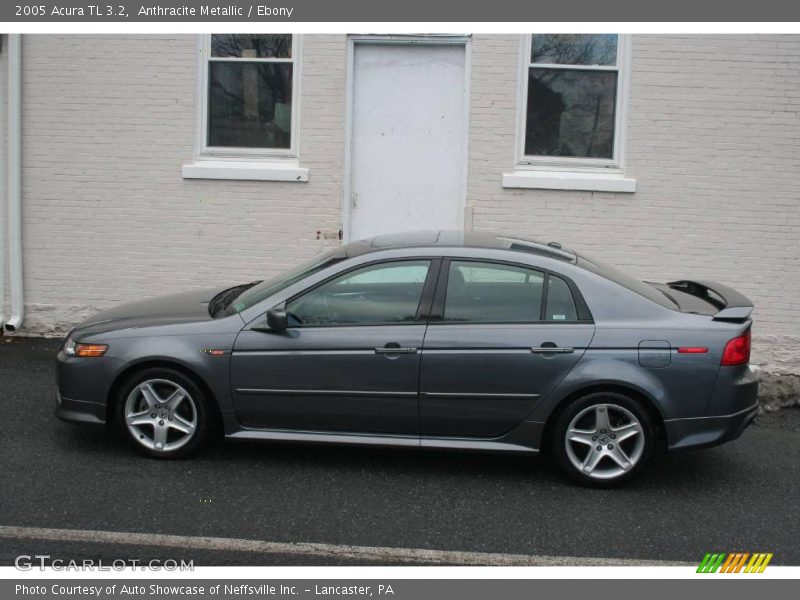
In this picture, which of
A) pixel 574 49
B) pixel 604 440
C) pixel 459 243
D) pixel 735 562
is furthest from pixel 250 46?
pixel 735 562

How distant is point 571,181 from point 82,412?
511cm

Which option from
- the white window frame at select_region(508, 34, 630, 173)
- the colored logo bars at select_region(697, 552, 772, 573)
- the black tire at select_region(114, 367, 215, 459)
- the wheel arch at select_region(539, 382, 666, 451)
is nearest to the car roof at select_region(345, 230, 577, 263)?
the wheel arch at select_region(539, 382, 666, 451)

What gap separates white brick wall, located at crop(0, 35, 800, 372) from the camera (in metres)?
8.78

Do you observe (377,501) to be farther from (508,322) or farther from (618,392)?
(618,392)

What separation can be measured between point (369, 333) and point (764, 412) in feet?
12.6

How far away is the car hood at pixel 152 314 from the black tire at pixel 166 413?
355 mm

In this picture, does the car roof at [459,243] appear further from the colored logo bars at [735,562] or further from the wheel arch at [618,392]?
the colored logo bars at [735,562]

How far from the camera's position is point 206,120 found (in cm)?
928

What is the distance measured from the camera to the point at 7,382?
7770 millimetres

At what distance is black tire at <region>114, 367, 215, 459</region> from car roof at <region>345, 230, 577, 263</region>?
133 centimetres

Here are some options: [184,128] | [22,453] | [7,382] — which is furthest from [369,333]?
[184,128]

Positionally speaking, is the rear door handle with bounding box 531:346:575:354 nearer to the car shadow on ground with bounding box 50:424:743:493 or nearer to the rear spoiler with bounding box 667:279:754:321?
the car shadow on ground with bounding box 50:424:743:493

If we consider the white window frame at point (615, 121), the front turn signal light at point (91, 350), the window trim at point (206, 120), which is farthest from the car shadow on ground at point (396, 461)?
the window trim at point (206, 120)

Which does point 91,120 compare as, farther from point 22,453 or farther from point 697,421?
point 697,421
